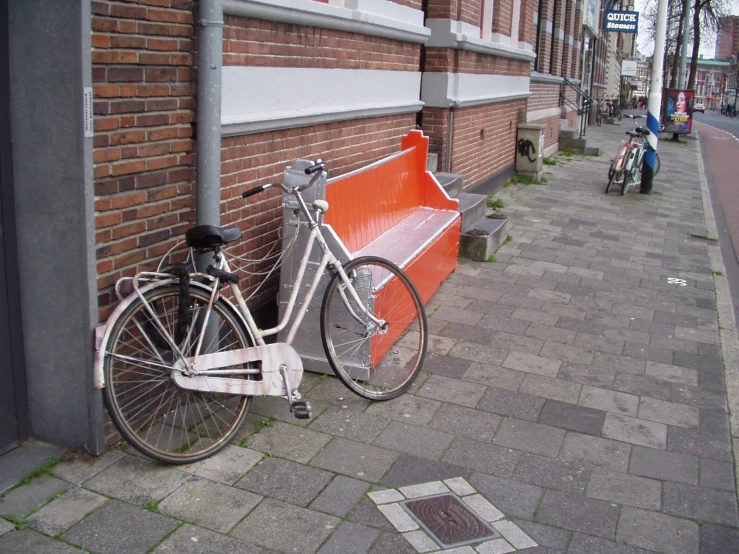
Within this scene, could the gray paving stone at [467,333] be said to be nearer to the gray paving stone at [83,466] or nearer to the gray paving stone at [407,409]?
the gray paving stone at [407,409]

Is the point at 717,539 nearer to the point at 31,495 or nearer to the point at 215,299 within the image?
the point at 215,299

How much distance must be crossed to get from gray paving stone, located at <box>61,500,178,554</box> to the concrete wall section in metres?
0.49

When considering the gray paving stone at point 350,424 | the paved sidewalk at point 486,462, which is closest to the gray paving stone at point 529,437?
the paved sidewalk at point 486,462

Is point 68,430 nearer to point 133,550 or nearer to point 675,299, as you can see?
point 133,550

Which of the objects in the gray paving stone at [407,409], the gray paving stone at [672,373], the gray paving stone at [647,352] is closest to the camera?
the gray paving stone at [407,409]

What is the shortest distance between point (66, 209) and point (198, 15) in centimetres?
130

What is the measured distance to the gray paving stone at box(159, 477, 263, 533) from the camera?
3457 mm

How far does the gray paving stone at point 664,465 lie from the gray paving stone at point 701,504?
0.30ft

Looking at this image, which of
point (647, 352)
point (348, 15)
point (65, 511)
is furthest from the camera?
point (348, 15)

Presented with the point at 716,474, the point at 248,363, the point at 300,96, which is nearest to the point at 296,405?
the point at 248,363

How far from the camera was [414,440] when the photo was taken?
14.3 ft

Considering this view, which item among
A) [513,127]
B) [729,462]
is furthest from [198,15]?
[513,127]

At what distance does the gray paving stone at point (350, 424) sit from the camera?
4379 mm

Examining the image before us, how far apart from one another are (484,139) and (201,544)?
943 cm
